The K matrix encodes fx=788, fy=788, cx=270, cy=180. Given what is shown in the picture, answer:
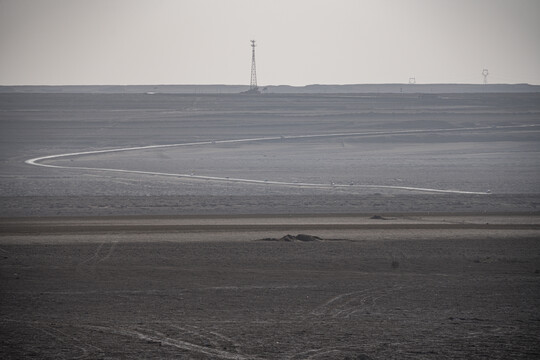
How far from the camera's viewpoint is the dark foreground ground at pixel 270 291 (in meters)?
9.36

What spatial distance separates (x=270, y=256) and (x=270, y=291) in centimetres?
262

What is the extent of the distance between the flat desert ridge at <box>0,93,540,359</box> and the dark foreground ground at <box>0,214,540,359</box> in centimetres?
4

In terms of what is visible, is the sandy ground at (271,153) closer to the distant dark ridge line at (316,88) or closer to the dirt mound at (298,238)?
the dirt mound at (298,238)

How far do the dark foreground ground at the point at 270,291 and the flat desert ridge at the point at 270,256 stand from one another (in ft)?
0.13

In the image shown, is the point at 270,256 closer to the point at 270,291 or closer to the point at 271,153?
the point at 270,291

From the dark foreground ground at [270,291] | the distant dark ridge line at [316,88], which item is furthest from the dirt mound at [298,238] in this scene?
the distant dark ridge line at [316,88]

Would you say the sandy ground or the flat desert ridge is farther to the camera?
the sandy ground

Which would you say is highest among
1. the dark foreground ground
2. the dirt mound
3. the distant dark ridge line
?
the distant dark ridge line

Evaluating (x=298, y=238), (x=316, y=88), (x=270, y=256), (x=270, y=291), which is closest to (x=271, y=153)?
(x=298, y=238)

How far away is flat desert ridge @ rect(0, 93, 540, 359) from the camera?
966cm

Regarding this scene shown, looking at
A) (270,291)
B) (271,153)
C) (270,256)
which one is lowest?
(270,291)

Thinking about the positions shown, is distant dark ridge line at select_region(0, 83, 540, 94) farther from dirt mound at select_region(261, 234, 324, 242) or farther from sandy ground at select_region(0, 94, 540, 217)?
dirt mound at select_region(261, 234, 324, 242)

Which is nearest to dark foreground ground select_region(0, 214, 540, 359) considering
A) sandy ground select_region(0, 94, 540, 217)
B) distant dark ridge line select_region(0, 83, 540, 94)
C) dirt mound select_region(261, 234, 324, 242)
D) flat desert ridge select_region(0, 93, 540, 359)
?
flat desert ridge select_region(0, 93, 540, 359)

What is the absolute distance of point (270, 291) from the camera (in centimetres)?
1208
